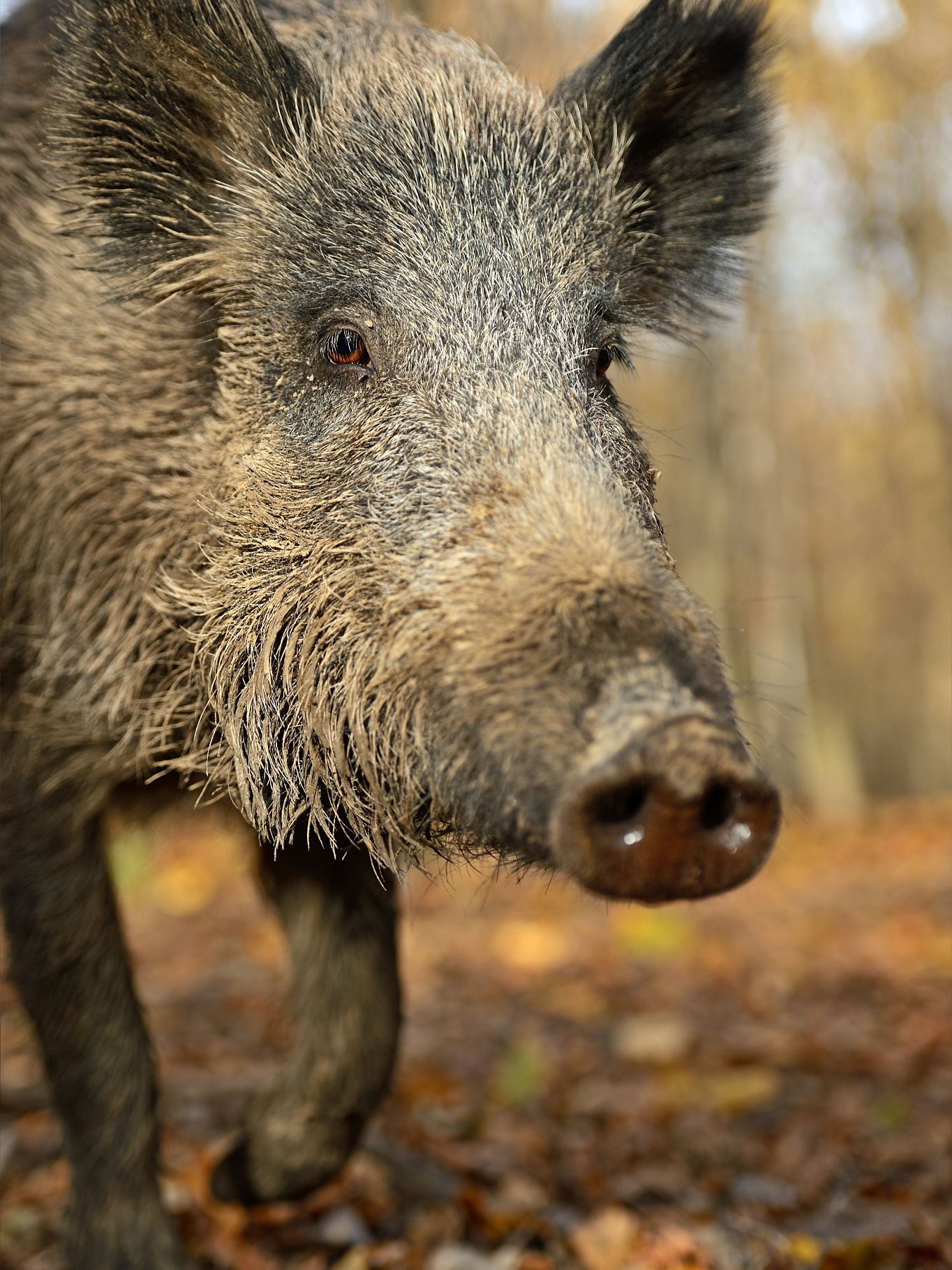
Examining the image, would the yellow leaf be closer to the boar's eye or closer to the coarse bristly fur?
the coarse bristly fur

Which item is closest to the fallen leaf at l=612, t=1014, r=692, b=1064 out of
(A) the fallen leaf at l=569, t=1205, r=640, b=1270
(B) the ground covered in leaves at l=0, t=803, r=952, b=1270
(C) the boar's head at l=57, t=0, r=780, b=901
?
(B) the ground covered in leaves at l=0, t=803, r=952, b=1270

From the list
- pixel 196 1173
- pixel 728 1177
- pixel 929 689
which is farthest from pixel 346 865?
pixel 929 689

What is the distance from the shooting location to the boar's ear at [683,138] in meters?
3.03

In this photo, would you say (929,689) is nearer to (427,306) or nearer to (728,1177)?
(728,1177)

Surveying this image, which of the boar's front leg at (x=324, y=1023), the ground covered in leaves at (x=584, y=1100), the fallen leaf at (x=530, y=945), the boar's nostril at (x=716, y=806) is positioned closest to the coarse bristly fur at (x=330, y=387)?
the boar's nostril at (x=716, y=806)

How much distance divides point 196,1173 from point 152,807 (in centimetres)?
127

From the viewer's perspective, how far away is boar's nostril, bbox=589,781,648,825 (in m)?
1.59

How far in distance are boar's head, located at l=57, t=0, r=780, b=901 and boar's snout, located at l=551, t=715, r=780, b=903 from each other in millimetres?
145

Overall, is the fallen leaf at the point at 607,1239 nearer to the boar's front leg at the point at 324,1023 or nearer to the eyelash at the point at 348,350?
the boar's front leg at the point at 324,1023

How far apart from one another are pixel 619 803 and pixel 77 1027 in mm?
2026

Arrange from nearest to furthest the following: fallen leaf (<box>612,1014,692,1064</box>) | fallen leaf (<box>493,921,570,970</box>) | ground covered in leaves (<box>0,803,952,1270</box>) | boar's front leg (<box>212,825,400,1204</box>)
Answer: ground covered in leaves (<box>0,803,952,1270</box>), boar's front leg (<box>212,825,400,1204</box>), fallen leaf (<box>612,1014,692,1064</box>), fallen leaf (<box>493,921,570,970</box>)

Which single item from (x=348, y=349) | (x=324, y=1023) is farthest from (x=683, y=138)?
(x=324, y=1023)

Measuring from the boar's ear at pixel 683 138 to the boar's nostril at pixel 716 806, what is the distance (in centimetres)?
185

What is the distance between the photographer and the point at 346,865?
139 inches
